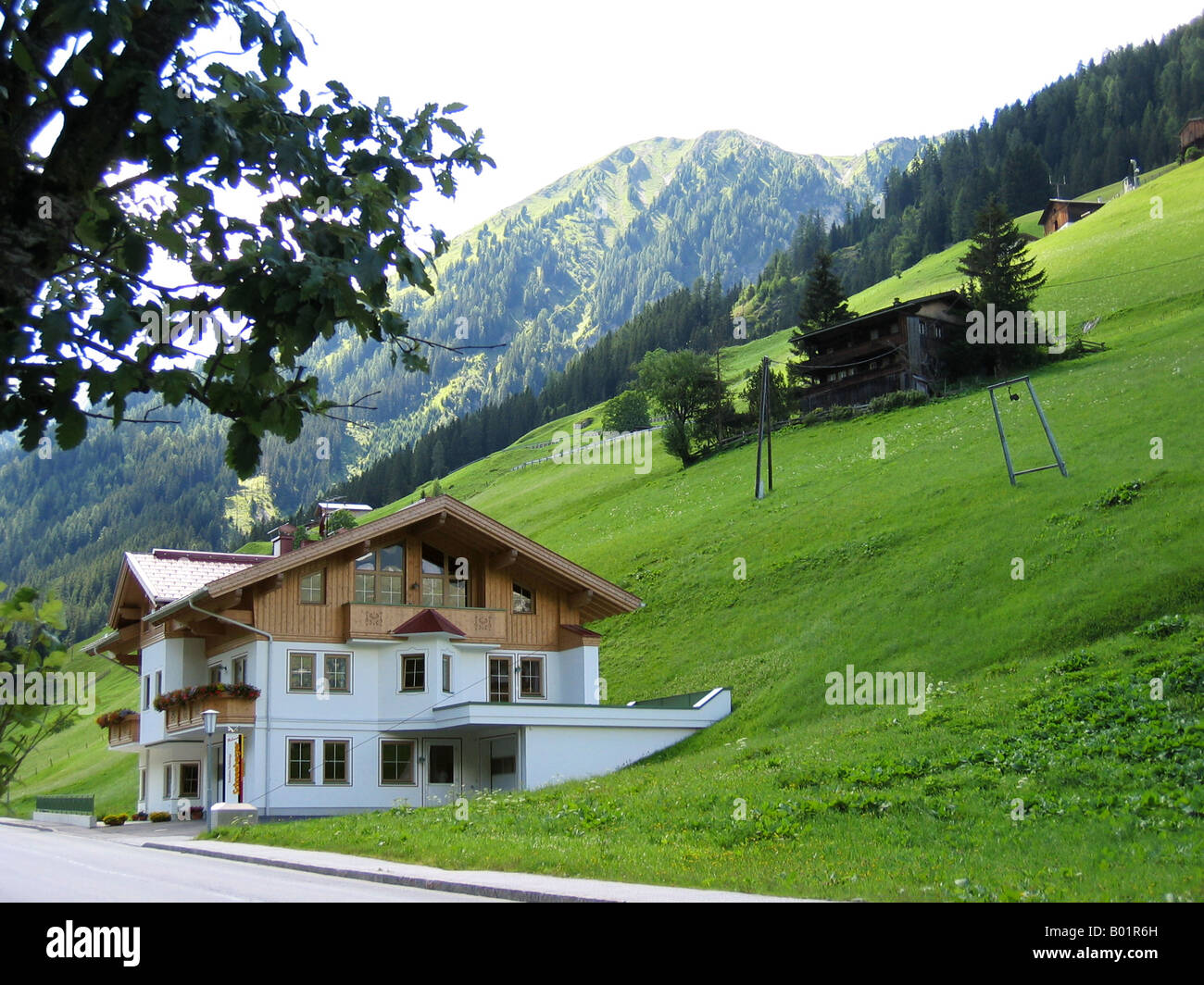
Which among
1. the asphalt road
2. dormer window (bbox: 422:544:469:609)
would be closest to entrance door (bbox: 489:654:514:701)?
dormer window (bbox: 422:544:469:609)

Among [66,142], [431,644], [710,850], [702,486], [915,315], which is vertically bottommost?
[710,850]

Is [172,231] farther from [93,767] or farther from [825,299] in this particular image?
[825,299]

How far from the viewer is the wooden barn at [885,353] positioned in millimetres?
85000

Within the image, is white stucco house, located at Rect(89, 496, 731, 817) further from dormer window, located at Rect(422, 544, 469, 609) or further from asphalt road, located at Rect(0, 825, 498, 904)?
asphalt road, located at Rect(0, 825, 498, 904)

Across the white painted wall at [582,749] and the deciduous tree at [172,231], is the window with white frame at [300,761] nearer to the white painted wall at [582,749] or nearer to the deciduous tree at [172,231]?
the white painted wall at [582,749]

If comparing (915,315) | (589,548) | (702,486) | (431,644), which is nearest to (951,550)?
(431,644)

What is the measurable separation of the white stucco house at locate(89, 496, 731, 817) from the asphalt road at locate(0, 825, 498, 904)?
1019 cm

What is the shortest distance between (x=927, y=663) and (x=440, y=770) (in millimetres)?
17983

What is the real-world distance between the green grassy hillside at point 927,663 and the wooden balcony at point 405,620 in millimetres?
6399

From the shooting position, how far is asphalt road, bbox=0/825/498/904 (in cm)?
1523

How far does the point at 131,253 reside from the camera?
527cm

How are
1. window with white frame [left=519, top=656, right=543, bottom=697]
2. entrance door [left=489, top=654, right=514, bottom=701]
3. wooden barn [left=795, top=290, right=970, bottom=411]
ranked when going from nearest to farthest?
entrance door [left=489, top=654, right=514, bottom=701] → window with white frame [left=519, top=656, right=543, bottom=697] → wooden barn [left=795, top=290, right=970, bottom=411]
